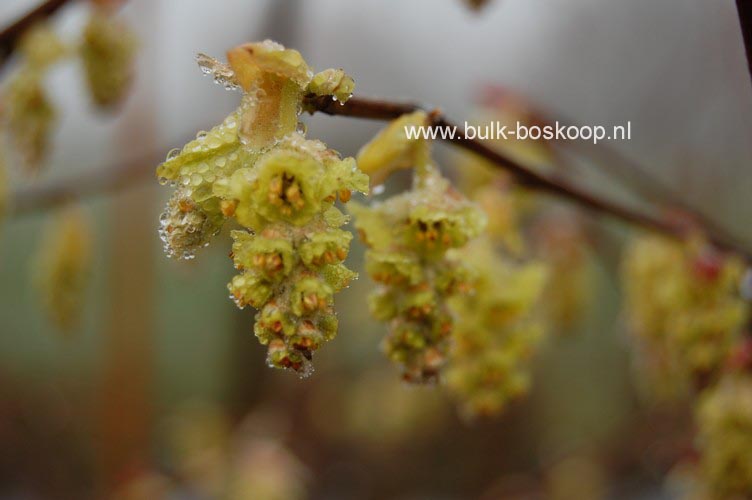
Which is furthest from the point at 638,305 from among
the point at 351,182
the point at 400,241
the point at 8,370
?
the point at 8,370

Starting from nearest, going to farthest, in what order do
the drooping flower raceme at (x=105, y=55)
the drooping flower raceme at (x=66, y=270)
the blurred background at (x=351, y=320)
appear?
the drooping flower raceme at (x=105, y=55)
the drooping flower raceme at (x=66, y=270)
the blurred background at (x=351, y=320)

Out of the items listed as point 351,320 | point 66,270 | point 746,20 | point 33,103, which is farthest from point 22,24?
point 351,320

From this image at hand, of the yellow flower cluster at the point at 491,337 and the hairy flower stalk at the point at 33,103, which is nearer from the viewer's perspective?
the yellow flower cluster at the point at 491,337

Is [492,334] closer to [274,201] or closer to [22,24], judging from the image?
[274,201]

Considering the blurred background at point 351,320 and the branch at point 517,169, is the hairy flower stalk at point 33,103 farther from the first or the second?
the branch at point 517,169

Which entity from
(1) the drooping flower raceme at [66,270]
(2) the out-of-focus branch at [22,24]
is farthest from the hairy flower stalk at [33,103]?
(1) the drooping flower raceme at [66,270]

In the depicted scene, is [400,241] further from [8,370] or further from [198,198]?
[8,370]
